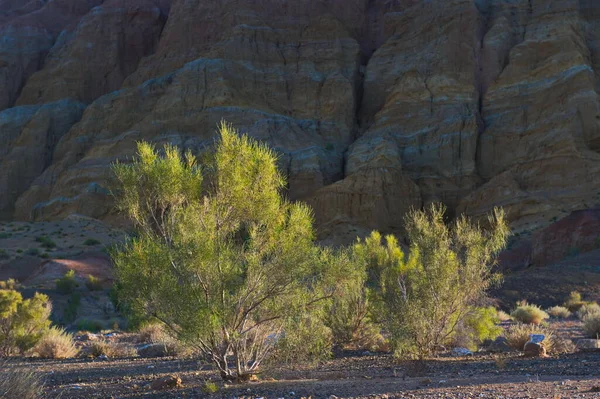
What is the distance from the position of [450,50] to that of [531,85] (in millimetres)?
9150

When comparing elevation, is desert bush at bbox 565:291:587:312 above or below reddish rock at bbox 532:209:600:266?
below

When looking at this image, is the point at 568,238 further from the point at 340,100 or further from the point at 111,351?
the point at 340,100

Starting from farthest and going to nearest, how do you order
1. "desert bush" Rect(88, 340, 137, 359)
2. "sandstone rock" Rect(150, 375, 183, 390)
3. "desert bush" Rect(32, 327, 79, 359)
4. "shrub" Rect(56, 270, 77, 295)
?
"shrub" Rect(56, 270, 77, 295), "desert bush" Rect(88, 340, 137, 359), "desert bush" Rect(32, 327, 79, 359), "sandstone rock" Rect(150, 375, 183, 390)

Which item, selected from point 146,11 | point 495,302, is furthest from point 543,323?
point 146,11

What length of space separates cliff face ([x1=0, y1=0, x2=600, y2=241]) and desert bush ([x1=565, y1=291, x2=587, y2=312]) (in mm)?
20361

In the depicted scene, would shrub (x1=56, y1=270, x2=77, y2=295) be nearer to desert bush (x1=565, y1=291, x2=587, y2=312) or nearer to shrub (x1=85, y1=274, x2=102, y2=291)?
shrub (x1=85, y1=274, x2=102, y2=291)

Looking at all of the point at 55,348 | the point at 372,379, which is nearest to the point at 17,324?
the point at 55,348

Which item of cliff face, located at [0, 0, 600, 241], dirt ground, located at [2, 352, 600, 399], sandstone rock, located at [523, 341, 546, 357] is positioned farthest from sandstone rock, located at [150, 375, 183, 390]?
cliff face, located at [0, 0, 600, 241]

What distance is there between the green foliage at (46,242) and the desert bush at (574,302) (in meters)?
34.4

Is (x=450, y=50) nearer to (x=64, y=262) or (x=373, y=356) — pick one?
(x=64, y=262)

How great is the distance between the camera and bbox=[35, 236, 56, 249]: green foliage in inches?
1725

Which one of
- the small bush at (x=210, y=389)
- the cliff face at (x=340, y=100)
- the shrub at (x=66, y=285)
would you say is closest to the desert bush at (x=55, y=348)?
the small bush at (x=210, y=389)

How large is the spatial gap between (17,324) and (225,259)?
34.6ft

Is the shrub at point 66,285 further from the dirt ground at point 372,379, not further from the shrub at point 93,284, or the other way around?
the dirt ground at point 372,379
